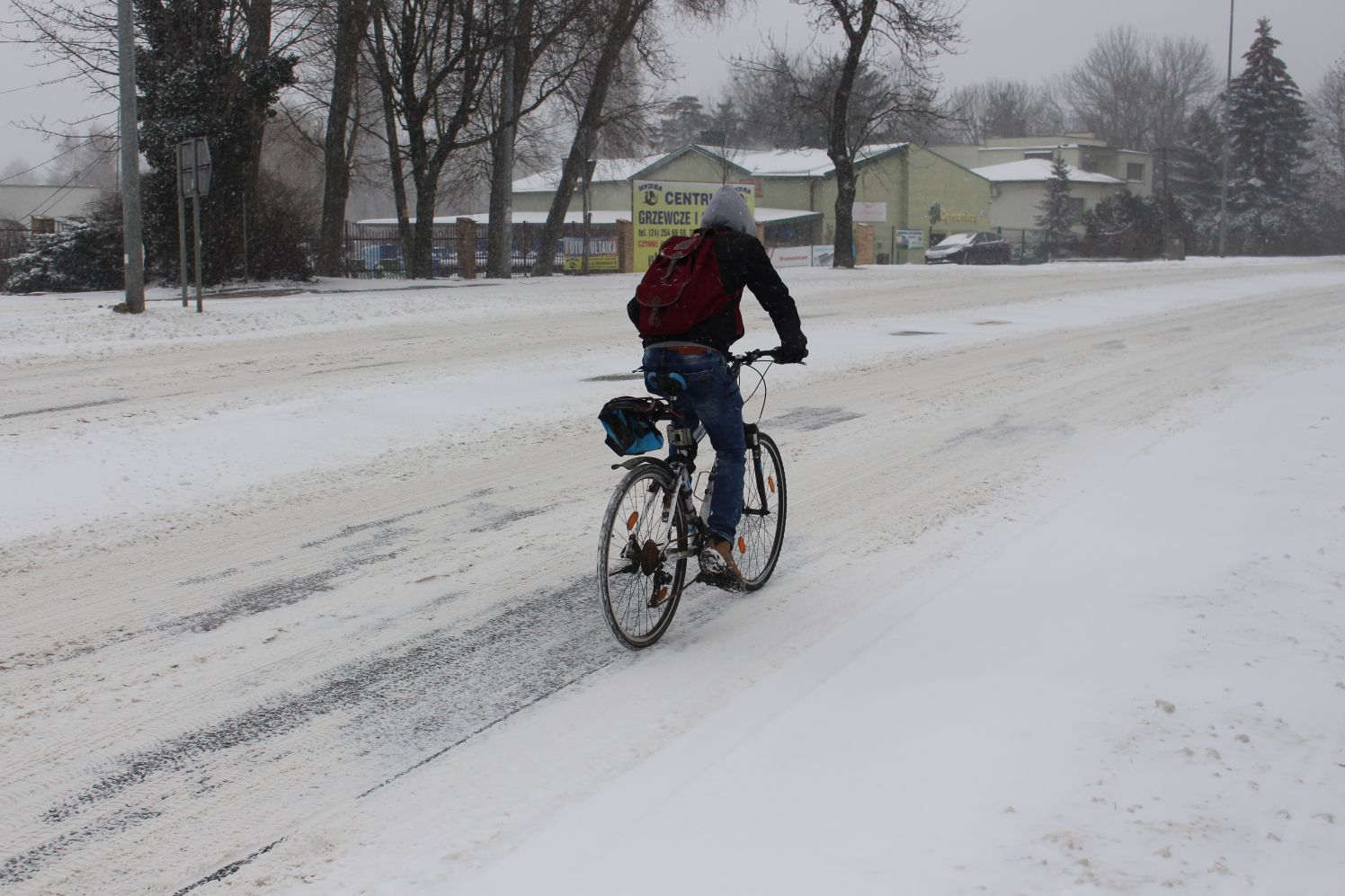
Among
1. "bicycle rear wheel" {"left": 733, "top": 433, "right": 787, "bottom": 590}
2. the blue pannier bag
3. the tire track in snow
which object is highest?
the blue pannier bag

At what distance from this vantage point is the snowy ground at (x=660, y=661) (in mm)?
3301

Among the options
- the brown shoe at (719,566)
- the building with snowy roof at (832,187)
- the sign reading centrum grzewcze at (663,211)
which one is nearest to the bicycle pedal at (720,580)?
the brown shoe at (719,566)

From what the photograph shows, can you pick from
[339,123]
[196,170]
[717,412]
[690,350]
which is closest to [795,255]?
[339,123]

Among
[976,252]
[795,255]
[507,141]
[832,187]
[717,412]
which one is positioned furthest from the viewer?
[832,187]

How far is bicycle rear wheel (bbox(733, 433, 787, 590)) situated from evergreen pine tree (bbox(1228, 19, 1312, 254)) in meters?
71.2

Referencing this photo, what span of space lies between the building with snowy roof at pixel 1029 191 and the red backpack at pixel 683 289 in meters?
73.4

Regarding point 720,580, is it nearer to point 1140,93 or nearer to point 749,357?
point 749,357

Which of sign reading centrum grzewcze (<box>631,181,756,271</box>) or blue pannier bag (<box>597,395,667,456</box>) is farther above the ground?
sign reading centrum grzewcze (<box>631,181,756,271</box>)

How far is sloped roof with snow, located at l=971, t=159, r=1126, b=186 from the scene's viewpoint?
75125 mm

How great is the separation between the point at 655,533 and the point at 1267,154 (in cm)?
7527

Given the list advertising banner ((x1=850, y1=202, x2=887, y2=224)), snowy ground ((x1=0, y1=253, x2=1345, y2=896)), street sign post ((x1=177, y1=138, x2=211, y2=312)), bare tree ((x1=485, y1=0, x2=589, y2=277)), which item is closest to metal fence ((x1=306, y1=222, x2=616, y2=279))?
bare tree ((x1=485, y1=0, x2=589, y2=277))

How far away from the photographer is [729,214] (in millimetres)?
4883

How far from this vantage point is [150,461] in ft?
27.3

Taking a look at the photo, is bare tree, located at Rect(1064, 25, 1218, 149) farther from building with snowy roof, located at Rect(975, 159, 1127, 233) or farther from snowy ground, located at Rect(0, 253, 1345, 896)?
snowy ground, located at Rect(0, 253, 1345, 896)
